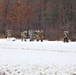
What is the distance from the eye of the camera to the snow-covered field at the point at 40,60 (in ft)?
50.4

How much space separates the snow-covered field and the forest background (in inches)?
878

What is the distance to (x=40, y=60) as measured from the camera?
59.0 feet

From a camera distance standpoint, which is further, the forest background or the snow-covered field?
the forest background

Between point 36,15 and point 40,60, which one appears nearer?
point 40,60

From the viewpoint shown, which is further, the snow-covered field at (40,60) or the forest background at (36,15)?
the forest background at (36,15)

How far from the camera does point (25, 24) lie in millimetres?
49250

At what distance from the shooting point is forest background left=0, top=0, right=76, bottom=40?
47.1m

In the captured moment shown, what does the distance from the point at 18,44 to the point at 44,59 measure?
6.69m

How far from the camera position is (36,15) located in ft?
164

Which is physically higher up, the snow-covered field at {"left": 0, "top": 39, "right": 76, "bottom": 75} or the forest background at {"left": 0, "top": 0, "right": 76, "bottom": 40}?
the forest background at {"left": 0, "top": 0, "right": 76, "bottom": 40}

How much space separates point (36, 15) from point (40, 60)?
107 ft

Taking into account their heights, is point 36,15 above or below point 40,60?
above

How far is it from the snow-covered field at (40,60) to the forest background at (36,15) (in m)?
22.3

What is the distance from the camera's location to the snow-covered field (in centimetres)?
1538
